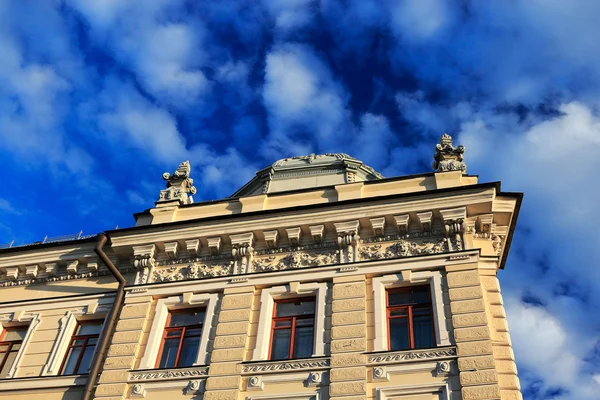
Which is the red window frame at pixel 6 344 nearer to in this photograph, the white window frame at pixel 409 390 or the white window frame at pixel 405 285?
the white window frame at pixel 405 285

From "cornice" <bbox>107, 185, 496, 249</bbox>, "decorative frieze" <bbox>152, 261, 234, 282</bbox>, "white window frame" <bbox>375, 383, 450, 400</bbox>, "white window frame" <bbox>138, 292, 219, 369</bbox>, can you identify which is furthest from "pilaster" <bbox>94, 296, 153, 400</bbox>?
"white window frame" <bbox>375, 383, 450, 400</bbox>

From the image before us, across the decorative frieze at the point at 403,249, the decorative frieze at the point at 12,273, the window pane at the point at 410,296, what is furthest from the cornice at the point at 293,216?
the decorative frieze at the point at 12,273

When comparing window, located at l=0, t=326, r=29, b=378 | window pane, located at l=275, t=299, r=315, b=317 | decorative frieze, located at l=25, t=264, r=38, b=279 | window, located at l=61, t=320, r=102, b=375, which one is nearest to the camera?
window pane, located at l=275, t=299, r=315, b=317

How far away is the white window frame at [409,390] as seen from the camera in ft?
48.2

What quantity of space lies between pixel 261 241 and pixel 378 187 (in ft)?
13.0

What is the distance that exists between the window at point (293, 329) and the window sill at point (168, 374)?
1.84 meters

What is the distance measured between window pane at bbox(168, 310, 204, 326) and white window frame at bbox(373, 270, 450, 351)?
16.7 ft

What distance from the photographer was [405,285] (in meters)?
17.4

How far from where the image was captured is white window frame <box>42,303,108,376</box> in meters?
18.3

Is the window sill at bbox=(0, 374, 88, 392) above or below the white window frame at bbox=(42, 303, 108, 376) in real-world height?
below

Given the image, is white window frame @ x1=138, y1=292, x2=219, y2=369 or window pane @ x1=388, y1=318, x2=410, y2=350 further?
white window frame @ x1=138, y1=292, x2=219, y2=369

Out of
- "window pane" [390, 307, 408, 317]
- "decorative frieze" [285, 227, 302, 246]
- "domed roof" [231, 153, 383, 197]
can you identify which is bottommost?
"window pane" [390, 307, 408, 317]

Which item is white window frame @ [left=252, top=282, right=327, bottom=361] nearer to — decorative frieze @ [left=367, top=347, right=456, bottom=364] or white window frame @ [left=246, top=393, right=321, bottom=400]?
white window frame @ [left=246, top=393, right=321, bottom=400]

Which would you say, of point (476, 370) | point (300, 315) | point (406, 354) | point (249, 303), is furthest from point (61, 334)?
point (476, 370)
